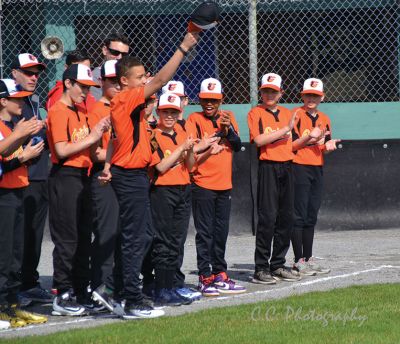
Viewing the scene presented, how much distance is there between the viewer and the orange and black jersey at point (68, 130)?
8.45 meters

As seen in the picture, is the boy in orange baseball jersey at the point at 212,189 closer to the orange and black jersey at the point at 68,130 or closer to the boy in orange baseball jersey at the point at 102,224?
the boy in orange baseball jersey at the point at 102,224

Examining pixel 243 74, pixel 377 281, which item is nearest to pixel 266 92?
pixel 377 281

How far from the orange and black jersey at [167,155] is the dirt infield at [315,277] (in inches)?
43.0

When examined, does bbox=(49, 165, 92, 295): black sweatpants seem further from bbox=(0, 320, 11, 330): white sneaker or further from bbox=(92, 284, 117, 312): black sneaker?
bbox=(0, 320, 11, 330): white sneaker

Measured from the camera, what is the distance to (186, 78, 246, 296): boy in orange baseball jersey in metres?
9.62

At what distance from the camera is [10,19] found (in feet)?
45.6

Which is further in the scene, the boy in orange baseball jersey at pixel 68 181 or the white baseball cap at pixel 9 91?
the boy in orange baseball jersey at pixel 68 181

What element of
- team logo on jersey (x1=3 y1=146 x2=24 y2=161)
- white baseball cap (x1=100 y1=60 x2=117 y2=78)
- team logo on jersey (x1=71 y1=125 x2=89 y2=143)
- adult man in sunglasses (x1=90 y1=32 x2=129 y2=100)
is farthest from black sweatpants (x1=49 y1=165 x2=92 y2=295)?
adult man in sunglasses (x1=90 y1=32 x2=129 y2=100)

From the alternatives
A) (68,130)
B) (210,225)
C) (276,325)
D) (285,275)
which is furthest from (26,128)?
(285,275)

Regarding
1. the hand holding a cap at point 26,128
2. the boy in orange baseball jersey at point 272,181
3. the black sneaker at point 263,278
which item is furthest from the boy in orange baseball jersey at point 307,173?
the hand holding a cap at point 26,128

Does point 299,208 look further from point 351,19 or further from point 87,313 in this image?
point 351,19

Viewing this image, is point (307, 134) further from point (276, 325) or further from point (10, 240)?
point (10, 240)

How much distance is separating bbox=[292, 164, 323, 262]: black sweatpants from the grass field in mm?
1775

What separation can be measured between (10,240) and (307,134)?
12.1 feet
